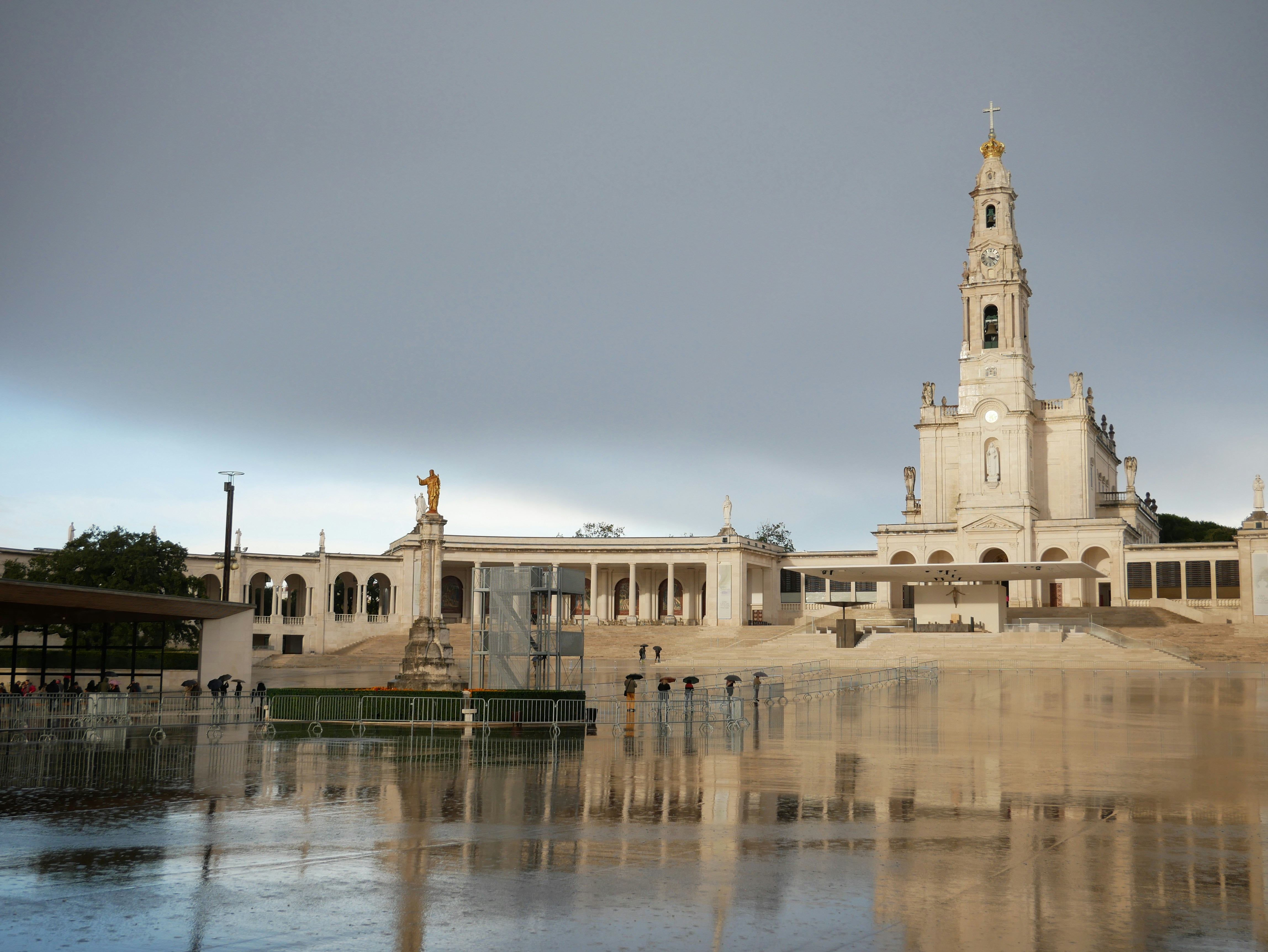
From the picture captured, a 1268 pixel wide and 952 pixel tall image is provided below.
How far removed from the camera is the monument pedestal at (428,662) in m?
31.9

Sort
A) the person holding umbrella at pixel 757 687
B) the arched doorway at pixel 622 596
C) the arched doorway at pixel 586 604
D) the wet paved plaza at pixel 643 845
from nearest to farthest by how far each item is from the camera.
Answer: the wet paved plaza at pixel 643 845
the person holding umbrella at pixel 757 687
the arched doorway at pixel 586 604
the arched doorway at pixel 622 596

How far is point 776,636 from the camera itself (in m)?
70.3

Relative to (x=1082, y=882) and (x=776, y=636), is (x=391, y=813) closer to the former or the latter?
(x=1082, y=882)

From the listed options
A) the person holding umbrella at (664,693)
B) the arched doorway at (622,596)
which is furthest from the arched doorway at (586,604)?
the person holding umbrella at (664,693)

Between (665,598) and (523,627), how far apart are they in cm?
6547

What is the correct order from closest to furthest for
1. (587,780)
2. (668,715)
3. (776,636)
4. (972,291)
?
(587,780), (668,715), (776,636), (972,291)

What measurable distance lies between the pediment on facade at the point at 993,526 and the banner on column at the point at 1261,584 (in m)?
16.4

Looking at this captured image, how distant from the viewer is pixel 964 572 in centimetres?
6072

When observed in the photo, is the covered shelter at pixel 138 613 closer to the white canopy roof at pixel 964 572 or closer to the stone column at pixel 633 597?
the white canopy roof at pixel 964 572

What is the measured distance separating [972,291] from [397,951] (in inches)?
3274

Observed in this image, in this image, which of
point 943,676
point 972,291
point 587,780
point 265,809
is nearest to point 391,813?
point 265,809

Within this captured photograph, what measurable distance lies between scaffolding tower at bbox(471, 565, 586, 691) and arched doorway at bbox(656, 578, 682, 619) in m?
61.6

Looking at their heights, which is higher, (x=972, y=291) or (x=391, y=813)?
(x=972, y=291)

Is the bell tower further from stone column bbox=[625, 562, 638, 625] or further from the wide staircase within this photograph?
stone column bbox=[625, 562, 638, 625]
